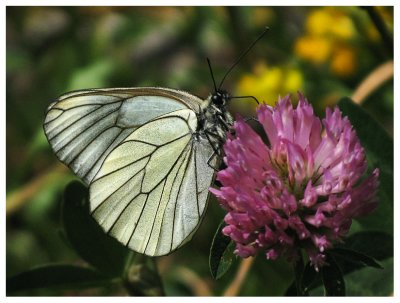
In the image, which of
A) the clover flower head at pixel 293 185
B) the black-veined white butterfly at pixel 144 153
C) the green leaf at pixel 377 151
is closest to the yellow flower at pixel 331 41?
the green leaf at pixel 377 151

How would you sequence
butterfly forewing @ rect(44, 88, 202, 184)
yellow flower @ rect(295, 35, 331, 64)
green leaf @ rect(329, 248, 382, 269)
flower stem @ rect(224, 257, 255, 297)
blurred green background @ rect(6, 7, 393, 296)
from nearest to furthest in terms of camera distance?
green leaf @ rect(329, 248, 382, 269) → butterfly forewing @ rect(44, 88, 202, 184) → flower stem @ rect(224, 257, 255, 297) → blurred green background @ rect(6, 7, 393, 296) → yellow flower @ rect(295, 35, 331, 64)

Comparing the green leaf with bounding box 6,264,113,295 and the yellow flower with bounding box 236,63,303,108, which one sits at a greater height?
the yellow flower with bounding box 236,63,303,108

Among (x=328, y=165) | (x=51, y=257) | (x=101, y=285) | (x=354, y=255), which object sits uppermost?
(x=328, y=165)

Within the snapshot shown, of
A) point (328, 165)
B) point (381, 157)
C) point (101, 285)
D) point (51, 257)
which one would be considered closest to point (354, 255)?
point (328, 165)

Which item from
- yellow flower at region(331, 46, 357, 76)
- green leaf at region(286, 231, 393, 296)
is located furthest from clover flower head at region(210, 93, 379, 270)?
yellow flower at region(331, 46, 357, 76)

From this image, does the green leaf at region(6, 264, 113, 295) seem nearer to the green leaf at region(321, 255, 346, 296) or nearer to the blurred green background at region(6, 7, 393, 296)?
the blurred green background at region(6, 7, 393, 296)
